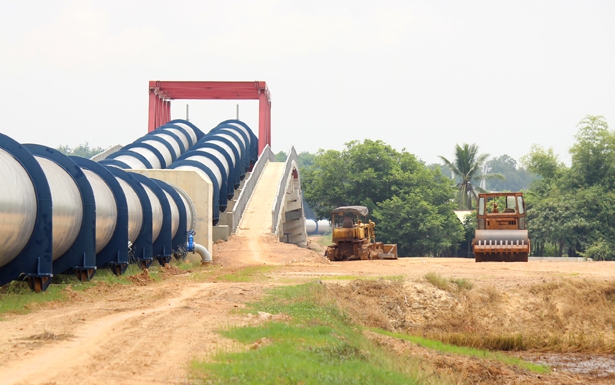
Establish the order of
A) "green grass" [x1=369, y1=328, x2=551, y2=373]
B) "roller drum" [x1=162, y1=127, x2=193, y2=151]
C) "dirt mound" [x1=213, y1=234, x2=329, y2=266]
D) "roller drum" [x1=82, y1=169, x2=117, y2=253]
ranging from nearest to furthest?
1. "green grass" [x1=369, y1=328, x2=551, y2=373]
2. "roller drum" [x1=82, y1=169, x2=117, y2=253]
3. "dirt mound" [x1=213, y1=234, x2=329, y2=266]
4. "roller drum" [x1=162, y1=127, x2=193, y2=151]

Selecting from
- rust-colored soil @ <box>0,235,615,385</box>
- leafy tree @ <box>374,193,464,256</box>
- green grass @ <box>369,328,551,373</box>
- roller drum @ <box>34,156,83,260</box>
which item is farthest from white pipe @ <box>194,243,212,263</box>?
leafy tree @ <box>374,193,464,256</box>

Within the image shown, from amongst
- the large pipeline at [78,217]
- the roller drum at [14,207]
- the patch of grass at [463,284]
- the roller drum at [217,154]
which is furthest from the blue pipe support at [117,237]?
the roller drum at [217,154]

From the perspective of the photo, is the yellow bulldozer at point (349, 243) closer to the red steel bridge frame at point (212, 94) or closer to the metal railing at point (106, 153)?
the metal railing at point (106, 153)

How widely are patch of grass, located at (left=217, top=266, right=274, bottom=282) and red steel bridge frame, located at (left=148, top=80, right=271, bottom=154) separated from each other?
35581 millimetres

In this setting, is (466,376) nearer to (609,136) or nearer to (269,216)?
(269,216)

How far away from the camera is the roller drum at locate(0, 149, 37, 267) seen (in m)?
15.8

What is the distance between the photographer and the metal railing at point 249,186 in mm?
48469

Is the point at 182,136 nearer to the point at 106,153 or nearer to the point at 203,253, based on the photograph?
the point at 106,153

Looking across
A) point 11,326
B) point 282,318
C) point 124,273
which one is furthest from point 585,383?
point 124,273

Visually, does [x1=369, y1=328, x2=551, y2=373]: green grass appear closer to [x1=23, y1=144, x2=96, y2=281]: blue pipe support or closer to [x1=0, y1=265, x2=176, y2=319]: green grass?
[x1=0, y1=265, x2=176, y2=319]: green grass

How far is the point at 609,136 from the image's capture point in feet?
247

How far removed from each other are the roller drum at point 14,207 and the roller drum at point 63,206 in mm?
1141

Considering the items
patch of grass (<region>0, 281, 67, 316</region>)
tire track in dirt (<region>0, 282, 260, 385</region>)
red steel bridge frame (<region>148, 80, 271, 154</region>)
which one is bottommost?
tire track in dirt (<region>0, 282, 260, 385</region>)

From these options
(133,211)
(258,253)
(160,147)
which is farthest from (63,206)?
(160,147)
